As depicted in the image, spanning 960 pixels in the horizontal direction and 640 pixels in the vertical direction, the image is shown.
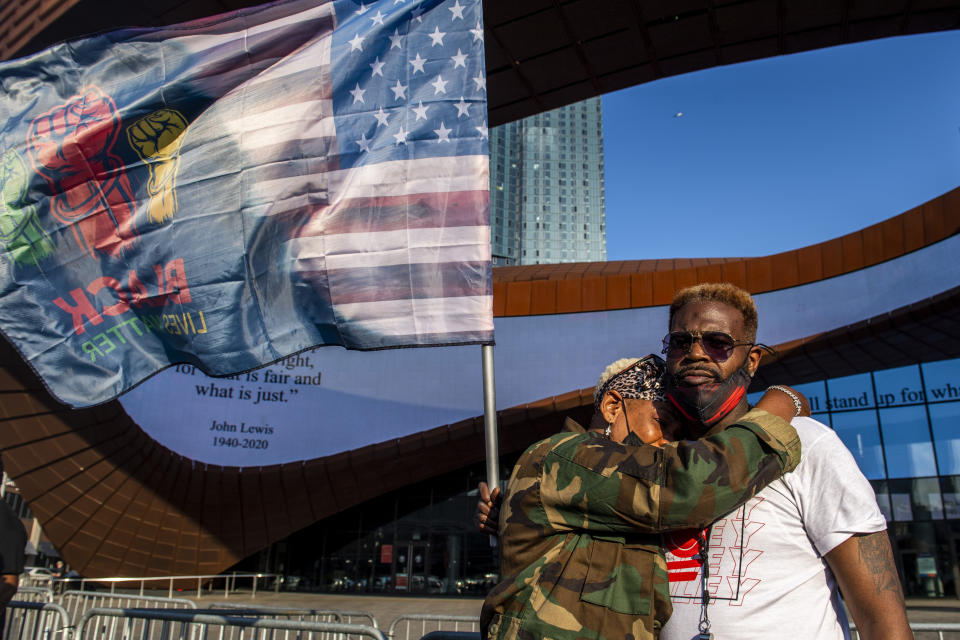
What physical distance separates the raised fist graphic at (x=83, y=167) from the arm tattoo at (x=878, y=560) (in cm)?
438

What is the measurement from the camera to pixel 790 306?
13.2m

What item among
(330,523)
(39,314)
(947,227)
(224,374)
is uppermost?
(947,227)

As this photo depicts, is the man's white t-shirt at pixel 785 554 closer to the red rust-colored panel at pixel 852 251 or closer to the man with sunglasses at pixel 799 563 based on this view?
the man with sunglasses at pixel 799 563

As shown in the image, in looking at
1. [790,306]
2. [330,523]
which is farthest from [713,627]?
[330,523]

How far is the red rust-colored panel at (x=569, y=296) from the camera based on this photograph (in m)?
15.4

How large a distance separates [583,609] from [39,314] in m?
4.01

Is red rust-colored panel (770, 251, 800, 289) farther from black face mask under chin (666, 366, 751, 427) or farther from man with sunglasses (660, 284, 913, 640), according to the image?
man with sunglasses (660, 284, 913, 640)

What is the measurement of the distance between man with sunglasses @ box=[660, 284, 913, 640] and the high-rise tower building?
127236 millimetres

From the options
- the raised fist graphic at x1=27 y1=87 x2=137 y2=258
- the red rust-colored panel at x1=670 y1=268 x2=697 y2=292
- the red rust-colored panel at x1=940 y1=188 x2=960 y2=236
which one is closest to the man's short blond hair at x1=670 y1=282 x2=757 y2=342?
the raised fist graphic at x1=27 y1=87 x2=137 y2=258

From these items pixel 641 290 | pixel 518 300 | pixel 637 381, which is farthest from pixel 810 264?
pixel 637 381

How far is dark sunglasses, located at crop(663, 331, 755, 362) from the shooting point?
2037 millimetres

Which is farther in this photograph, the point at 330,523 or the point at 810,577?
the point at 330,523

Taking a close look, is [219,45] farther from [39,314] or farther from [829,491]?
[829,491]

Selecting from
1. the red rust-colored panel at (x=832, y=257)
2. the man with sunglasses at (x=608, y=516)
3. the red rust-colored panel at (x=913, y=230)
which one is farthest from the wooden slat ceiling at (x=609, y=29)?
the man with sunglasses at (x=608, y=516)
